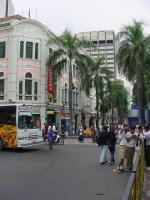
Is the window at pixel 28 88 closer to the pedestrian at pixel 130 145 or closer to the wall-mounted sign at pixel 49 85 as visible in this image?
the wall-mounted sign at pixel 49 85

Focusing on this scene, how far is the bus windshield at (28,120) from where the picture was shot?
2133 cm

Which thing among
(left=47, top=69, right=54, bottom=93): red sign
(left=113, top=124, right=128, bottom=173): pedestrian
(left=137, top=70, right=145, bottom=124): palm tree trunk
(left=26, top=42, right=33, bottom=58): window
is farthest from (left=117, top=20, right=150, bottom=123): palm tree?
(left=113, top=124, right=128, bottom=173): pedestrian

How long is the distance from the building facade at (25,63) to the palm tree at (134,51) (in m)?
13.0

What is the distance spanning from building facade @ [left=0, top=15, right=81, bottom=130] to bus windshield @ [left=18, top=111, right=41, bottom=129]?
1750 cm

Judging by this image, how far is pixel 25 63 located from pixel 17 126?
2131 cm

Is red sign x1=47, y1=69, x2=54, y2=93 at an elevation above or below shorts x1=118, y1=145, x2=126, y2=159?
above

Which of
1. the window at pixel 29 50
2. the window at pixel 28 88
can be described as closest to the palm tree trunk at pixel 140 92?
the window at pixel 28 88

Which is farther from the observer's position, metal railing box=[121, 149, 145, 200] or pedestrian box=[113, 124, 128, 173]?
pedestrian box=[113, 124, 128, 173]

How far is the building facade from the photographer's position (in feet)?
133

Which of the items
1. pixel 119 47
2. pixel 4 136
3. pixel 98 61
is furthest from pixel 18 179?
pixel 98 61

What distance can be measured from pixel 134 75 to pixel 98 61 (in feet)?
63.7

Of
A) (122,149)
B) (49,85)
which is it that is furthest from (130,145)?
(49,85)

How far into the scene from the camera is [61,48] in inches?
1652

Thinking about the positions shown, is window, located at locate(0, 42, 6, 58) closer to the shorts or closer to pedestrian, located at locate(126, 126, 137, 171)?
pedestrian, located at locate(126, 126, 137, 171)
